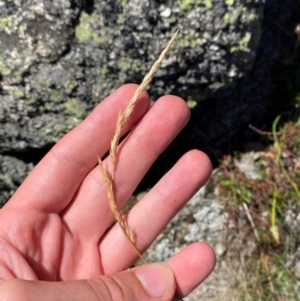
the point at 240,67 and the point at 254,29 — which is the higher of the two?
the point at 254,29

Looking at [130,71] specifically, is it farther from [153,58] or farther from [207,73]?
[207,73]

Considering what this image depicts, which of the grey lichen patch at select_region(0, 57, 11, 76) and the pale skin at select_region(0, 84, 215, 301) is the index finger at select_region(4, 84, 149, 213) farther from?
the grey lichen patch at select_region(0, 57, 11, 76)

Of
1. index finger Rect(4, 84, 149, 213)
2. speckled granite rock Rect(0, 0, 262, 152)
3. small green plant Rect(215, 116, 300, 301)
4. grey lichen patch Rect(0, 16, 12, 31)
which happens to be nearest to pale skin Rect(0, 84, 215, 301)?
index finger Rect(4, 84, 149, 213)

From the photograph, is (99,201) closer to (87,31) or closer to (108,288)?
(108,288)

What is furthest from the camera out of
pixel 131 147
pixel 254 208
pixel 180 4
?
pixel 254 208

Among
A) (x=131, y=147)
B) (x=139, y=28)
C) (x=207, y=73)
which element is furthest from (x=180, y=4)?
(x=131, y=147)

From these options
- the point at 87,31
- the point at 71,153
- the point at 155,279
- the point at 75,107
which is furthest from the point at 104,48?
the point at 155,279

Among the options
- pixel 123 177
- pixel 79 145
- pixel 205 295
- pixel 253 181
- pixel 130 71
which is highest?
pixel 130 71

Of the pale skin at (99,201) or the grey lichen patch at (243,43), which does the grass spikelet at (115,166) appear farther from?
the grey lichen patch at (243,43)
